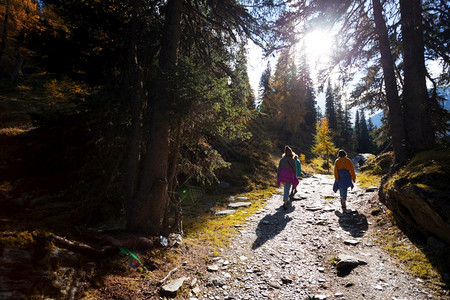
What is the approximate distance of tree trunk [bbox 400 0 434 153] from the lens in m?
6.64

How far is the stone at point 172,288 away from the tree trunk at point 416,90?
7.91m

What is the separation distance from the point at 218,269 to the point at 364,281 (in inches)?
109

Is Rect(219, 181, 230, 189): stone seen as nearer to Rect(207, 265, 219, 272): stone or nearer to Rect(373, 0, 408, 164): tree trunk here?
Rect(207, 265, 219, 272): stone

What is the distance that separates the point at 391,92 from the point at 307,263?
6705 mm

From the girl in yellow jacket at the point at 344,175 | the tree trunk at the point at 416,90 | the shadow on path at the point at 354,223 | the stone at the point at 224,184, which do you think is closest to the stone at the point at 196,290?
the shadow on path at the point at 354,223

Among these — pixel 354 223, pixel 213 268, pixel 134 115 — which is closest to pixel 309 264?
pixel 213 268

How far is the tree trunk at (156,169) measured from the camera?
476cm

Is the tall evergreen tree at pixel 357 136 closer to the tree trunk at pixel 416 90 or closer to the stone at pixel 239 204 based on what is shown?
the tree trunk at pixel 416 90

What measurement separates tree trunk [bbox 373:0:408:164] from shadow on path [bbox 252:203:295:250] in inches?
171

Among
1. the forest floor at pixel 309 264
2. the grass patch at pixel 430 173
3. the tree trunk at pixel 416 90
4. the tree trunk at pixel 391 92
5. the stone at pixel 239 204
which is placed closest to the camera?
the forest floor at pixel 309 264

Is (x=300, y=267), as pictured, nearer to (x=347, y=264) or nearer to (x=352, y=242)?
(x=347, y=264)

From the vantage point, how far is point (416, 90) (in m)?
6.73

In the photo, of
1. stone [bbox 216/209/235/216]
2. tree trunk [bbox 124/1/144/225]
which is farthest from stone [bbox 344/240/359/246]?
tree trunk [bbox 124/1/144/225]

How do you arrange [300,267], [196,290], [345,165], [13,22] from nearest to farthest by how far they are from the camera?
[196,290] → [300,267] → [345,165] → [13,22]
